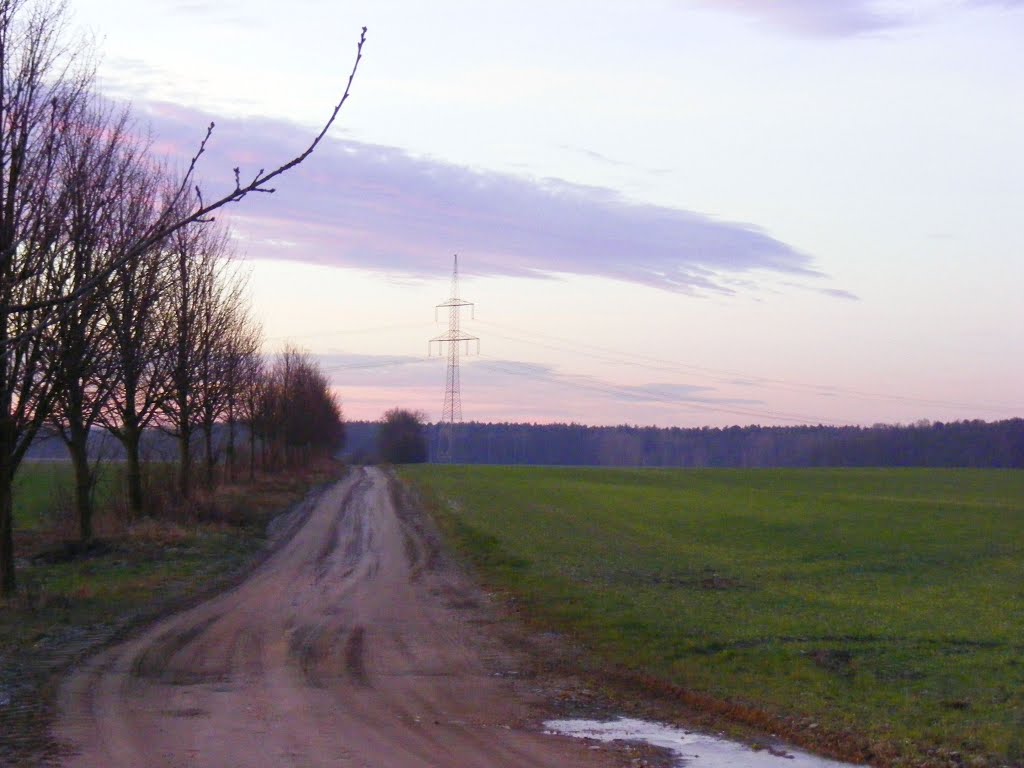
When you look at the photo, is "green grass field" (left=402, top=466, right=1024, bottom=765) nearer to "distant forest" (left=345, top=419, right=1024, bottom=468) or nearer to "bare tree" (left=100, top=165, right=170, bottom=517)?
"bare tree" (left=100, top=165, right=170, bottom=517)

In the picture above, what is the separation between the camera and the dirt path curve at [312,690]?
26.8 ft

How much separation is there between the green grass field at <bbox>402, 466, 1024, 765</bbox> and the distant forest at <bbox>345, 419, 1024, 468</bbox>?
281 ft

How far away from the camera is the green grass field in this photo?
991 centimetres

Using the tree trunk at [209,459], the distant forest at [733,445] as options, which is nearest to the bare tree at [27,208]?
the tree trunk at [209,459]

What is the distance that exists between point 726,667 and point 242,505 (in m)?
26.8

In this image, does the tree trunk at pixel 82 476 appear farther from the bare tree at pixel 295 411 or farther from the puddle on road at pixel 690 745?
the bare tree at pixel 295 411

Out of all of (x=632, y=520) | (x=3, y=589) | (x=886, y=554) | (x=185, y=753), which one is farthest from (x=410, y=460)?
(x=185, y=753)

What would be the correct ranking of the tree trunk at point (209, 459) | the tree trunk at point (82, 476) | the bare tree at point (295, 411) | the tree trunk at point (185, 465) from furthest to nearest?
1. the bare tree at point (295, 411)
2. the tree trunk at point (209, 459)
3. the tree trunk at point (185, 465)
4. the tree trunk at point (82, 476)

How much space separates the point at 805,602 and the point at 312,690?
1056 cm

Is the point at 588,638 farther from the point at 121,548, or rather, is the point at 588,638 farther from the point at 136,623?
the point at 121,548

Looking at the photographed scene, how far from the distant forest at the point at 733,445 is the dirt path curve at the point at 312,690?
123425 millimetres

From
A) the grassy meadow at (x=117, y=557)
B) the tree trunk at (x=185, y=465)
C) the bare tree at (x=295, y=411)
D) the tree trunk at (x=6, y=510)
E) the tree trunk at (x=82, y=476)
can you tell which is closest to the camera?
the grassy meadow at (x=117, y=557)

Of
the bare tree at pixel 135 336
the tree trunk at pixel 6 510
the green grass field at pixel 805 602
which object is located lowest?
the green grass field at pixel 805 602

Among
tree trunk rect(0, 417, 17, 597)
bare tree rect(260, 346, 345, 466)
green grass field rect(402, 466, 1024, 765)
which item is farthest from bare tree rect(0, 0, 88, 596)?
bare tree rect(260, 346, 345, 466)
